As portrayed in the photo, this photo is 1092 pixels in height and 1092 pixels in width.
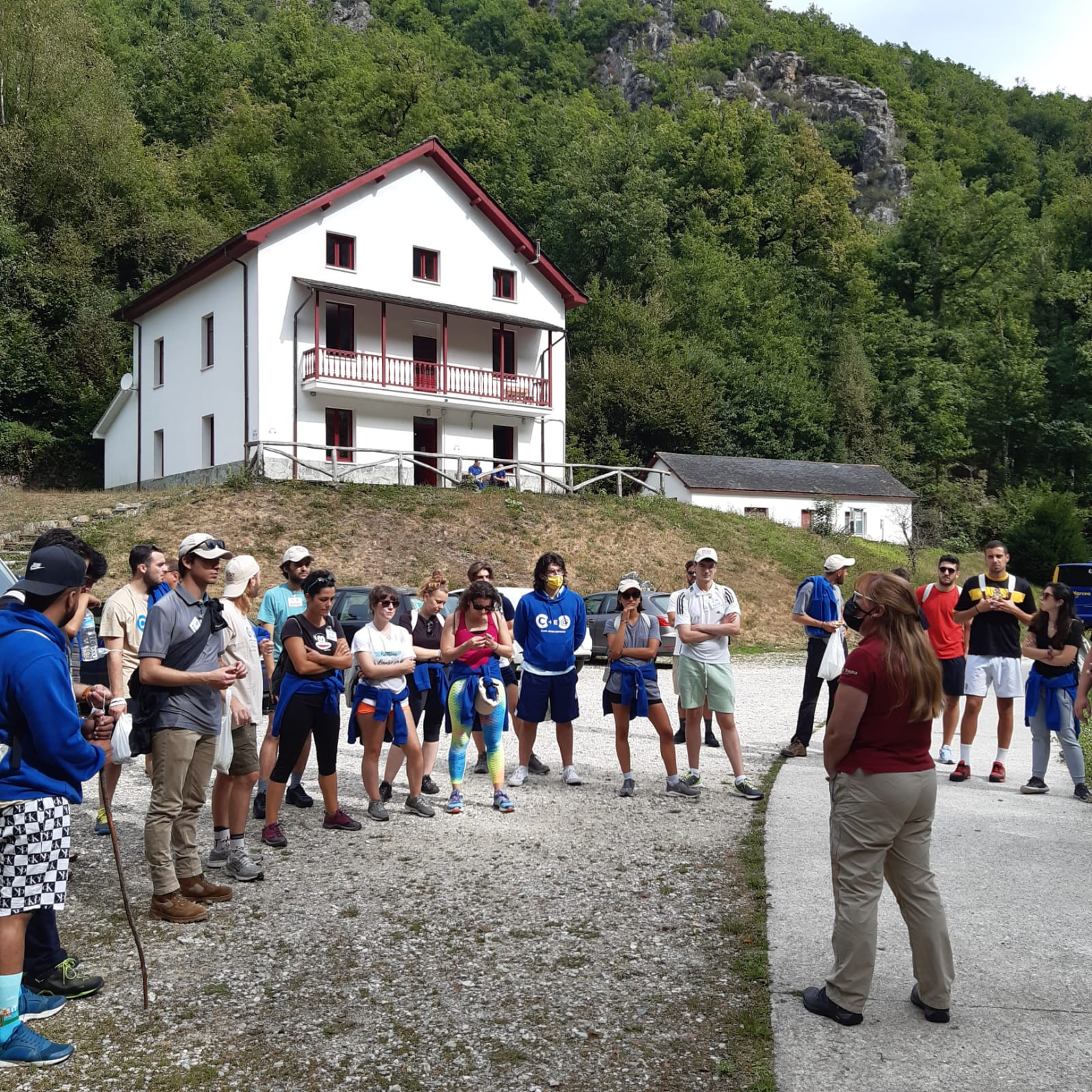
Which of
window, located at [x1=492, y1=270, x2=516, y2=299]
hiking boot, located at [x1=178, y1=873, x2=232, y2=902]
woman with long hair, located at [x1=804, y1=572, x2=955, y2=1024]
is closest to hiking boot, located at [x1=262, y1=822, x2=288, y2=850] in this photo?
hiking boot, located at [x1=178, y1=873, x2=232, y2=902]

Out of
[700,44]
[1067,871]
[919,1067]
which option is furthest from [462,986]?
[700,44]

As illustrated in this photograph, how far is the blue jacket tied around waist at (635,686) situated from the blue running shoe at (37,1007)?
4661mm

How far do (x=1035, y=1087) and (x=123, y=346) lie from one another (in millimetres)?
41315

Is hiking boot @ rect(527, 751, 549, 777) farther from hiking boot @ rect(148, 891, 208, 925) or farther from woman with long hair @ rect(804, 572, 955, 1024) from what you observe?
woman with long hair @ rect(804, 572, 955, 1024)

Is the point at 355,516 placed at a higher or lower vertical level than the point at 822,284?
lower

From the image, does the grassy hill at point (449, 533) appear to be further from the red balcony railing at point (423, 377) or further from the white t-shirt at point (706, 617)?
the white t-shirt at point (706, 617)

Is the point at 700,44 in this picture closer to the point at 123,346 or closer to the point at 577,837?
the point at 123,346

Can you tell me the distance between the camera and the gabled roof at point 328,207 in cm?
2942

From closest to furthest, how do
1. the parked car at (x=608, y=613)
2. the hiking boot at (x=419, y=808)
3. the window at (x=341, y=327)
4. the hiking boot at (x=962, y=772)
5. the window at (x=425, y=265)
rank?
the hiking boot at (x=419, y=808), the hiking boot at (x=962, y=772), the parked car at (x=608, y=613), the window at (x=341, y=327), the window at (x=425, y=265)

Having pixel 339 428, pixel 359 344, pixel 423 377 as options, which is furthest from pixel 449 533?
pixel 359 344

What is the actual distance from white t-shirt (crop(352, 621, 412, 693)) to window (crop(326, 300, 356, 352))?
25.8m

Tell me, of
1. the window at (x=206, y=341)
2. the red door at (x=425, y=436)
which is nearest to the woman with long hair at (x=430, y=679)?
the red door at (x=425, y=436)

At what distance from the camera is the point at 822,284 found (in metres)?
65.8

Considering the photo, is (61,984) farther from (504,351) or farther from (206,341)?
(504,351)
